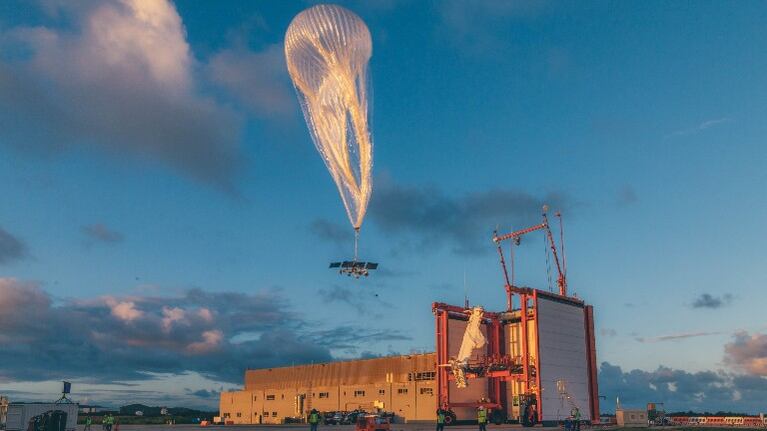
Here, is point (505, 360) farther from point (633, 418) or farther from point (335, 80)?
point (335, 80)

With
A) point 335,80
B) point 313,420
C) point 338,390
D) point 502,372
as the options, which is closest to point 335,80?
point 335,80

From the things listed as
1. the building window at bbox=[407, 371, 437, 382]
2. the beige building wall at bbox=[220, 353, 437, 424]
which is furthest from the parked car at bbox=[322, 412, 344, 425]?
the building window at bbox=[407, 371, 437, 382]

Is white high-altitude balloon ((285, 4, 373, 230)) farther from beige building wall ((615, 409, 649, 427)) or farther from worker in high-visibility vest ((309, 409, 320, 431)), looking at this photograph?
beige building wall ((615, 409, 649, 427))

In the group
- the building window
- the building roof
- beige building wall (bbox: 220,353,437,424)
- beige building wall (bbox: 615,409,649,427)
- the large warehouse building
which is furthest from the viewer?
the building roof

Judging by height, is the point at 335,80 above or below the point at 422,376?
above

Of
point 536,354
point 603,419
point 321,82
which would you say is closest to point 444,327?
point 536,354

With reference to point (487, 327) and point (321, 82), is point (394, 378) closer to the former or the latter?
point (487, 327)

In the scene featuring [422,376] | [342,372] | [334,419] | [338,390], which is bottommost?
[334,419]

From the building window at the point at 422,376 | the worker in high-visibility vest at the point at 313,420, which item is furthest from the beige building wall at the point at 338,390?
the worker in high-visibility vest at the point at 313,420
